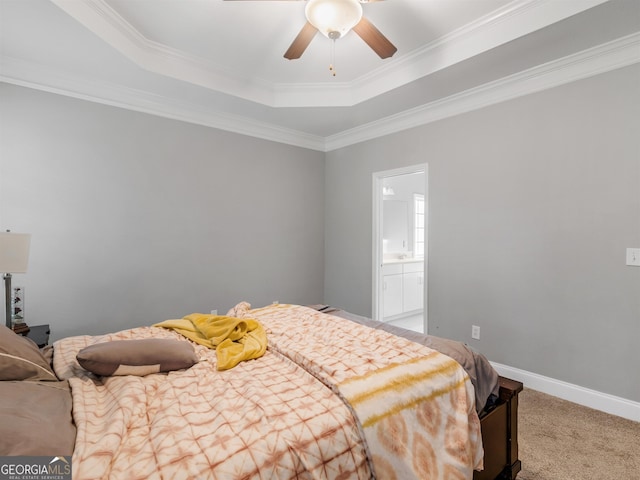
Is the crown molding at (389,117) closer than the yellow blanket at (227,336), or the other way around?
the yellow blanket at (227,336)

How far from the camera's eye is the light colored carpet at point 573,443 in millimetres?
1830

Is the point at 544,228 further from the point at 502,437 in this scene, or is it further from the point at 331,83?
the point at 331,83

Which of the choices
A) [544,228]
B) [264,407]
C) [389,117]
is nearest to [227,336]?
[264,407]

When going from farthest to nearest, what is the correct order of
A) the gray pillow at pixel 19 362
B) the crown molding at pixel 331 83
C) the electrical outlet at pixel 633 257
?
the electrical outlet at pixel 633 257 → the crown molding at pixel 331 83 → the gray pillow at pixel 19 362

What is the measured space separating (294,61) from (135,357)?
263 centimetres

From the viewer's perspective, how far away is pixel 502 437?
67.6 inches

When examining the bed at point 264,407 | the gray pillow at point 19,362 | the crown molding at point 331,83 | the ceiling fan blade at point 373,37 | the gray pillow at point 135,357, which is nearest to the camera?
the bed at point 264,407

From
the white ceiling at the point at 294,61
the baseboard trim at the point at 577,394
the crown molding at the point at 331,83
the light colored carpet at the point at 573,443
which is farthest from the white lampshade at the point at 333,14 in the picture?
the baseboard trim at the point at 577,394

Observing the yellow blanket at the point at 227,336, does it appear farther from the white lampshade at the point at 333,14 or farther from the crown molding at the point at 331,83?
the crown molding at the point at 331,83

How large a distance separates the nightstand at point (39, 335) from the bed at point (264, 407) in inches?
21.0

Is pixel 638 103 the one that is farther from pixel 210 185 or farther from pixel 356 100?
pixel 210 185

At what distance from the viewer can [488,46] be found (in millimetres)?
2436

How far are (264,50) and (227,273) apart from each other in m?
2.31

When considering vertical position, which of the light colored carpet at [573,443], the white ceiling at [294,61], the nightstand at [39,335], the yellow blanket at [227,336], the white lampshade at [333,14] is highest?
the white ceiling at [294,61]
